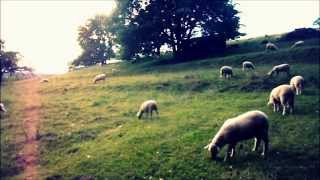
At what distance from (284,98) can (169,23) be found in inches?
1652

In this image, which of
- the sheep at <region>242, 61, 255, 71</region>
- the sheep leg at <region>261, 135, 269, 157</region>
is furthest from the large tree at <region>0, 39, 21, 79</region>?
the sheep leg at <region>261, 135, 269, 157</region>

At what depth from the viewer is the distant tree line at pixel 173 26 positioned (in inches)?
2739

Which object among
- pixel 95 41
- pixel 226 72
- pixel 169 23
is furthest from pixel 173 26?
pixel 95 41

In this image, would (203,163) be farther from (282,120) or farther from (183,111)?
(183,111)

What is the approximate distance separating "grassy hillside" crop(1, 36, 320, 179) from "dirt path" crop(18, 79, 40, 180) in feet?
2.26

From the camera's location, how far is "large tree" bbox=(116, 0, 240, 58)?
6956 centimetres

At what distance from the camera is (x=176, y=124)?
3162 centimetres

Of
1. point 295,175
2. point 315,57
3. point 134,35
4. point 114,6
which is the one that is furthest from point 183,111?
point 114,6

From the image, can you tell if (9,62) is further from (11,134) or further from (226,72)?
(226,72)

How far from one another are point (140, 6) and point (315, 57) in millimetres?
30113

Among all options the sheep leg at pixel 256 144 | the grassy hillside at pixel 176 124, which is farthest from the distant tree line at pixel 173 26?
the sheep leg at pixel 256 144

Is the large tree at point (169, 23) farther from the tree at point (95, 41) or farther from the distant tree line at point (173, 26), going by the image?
the tree at point (95, 41)

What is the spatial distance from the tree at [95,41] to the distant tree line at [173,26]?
32387 mm

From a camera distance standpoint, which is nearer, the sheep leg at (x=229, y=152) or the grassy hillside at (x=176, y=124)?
the sheep leg at (x=229, y=152)
